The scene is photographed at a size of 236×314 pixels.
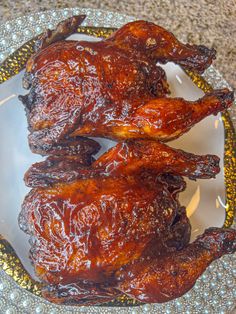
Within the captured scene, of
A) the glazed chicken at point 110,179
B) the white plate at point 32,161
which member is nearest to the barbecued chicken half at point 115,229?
the glazed chicken at point 110,179

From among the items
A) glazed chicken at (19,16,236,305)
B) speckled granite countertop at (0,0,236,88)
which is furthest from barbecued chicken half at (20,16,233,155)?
speckled granite countertop at (0,0,236,88)

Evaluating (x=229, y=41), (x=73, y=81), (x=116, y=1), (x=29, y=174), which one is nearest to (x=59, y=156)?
(x=29, y=174)

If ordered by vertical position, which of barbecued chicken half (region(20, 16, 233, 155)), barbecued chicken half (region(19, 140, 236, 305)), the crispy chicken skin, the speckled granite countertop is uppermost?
the speckled granite countertop

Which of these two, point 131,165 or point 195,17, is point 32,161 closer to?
point 131,165

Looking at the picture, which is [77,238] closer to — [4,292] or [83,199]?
[83,199]

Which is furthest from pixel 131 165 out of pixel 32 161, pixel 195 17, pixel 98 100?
pixel 195 17

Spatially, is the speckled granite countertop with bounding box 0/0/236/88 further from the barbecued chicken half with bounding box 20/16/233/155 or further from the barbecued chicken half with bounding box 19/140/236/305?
the barbecued chicken half with bounding box 19/140/236/305
